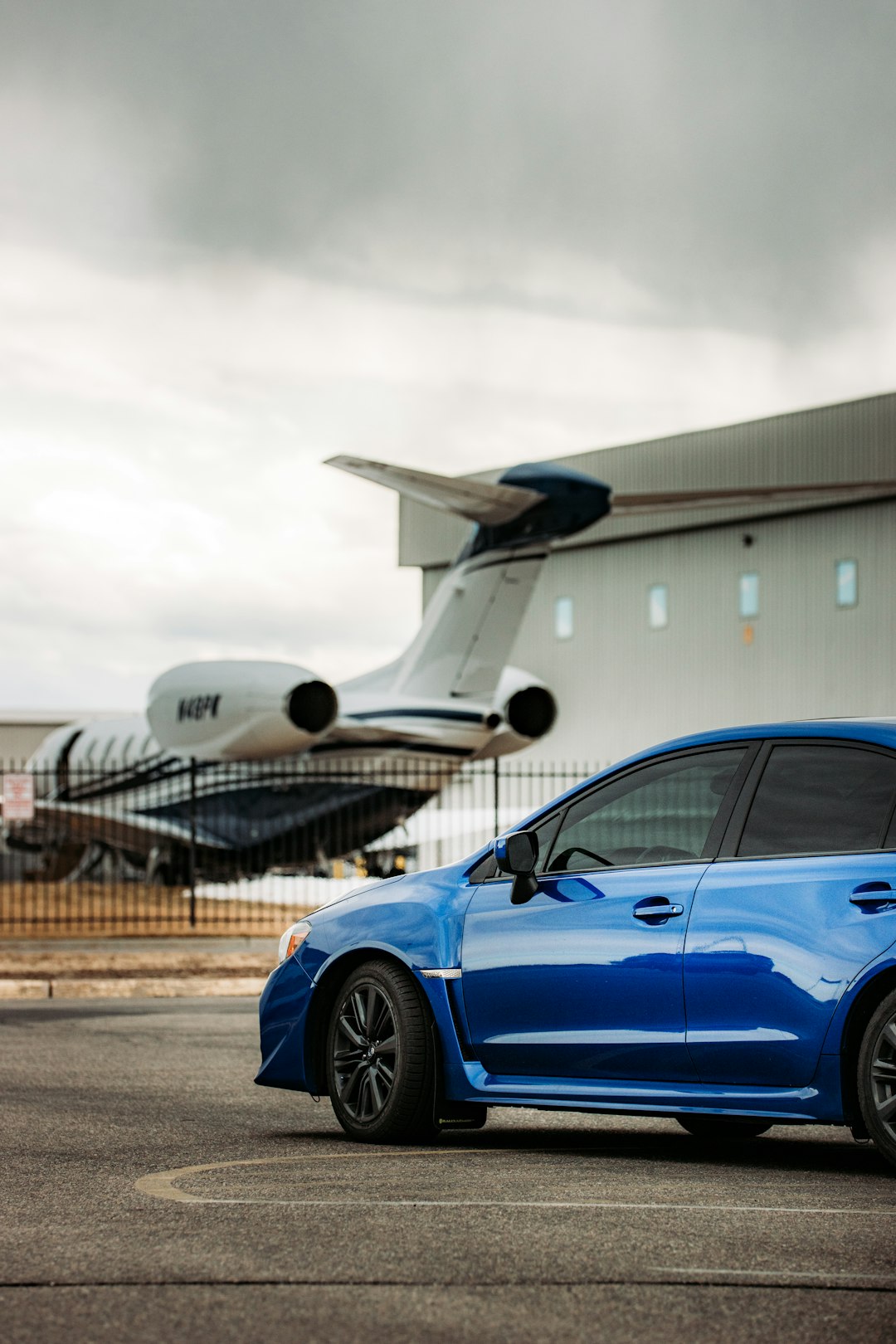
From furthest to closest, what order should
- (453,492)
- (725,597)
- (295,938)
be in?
(725,597) → (453,492) → (295,938)

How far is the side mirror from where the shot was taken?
7180 millimetres

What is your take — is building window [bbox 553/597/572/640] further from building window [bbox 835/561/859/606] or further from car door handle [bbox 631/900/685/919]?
car door handle [bbox 631/900/685/919]

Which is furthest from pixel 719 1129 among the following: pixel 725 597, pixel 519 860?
pixel 725 597

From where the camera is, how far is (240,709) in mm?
28109

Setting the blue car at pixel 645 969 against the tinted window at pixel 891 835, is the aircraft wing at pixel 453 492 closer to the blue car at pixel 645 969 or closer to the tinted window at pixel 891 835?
the blue car at pixel 645 969

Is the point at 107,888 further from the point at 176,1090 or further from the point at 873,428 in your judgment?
the point at 176,1090

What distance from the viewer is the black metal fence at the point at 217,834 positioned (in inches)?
1099

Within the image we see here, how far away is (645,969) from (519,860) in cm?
67

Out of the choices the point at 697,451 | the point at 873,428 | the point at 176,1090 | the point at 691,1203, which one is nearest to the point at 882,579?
the point at 873,428

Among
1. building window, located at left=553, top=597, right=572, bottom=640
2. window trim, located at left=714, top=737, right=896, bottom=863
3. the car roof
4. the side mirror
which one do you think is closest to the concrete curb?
the side mirror

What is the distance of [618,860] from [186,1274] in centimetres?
285

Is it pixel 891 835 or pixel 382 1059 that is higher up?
pixel 891 835

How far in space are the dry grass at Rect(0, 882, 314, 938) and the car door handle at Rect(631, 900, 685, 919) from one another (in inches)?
711

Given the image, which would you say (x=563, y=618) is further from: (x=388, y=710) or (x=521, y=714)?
(x=388, y=710)
